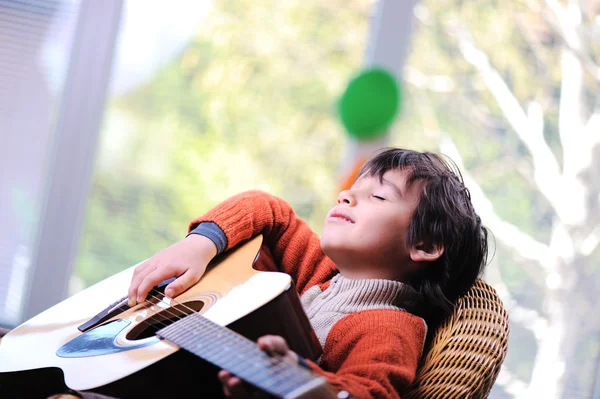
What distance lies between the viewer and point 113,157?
229cm

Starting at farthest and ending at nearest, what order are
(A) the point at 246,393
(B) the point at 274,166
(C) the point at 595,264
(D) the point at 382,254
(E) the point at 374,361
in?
(B) the point at 274,166 < (C) the point at 595,264 < (D) the point at 382,254 < (E) the point at 374,361 < (A) the point at 246,393

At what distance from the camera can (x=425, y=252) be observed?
3.83ft

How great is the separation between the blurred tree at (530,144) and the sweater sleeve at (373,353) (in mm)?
1252

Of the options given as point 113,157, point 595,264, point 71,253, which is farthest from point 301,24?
point 595,264

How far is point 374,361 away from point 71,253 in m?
1.61

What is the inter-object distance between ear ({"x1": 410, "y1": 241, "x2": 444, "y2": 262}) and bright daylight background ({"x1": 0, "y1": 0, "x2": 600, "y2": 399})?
1.14 metres

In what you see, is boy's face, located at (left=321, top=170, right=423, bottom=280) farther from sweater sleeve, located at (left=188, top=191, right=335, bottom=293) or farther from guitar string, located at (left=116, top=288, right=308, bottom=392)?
guitar string, located at (left=116, top=288, right=308, bottom=392)

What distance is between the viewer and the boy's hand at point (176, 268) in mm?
1087

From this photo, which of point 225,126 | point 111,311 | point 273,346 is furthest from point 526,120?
point 273,346

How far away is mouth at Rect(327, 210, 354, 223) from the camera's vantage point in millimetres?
1187

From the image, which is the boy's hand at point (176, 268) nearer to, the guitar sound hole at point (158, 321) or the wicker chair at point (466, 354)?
the guitar sound hole at point (158, 321)

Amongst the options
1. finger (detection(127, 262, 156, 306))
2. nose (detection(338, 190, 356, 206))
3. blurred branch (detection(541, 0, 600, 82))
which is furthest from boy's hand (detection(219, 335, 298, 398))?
blurred branch (detection(541, 0, 600, 82))

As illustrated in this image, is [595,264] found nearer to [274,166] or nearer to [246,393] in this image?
[274,166]

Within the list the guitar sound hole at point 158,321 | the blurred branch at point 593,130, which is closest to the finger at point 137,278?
the guitar sound hole at point 158,321
